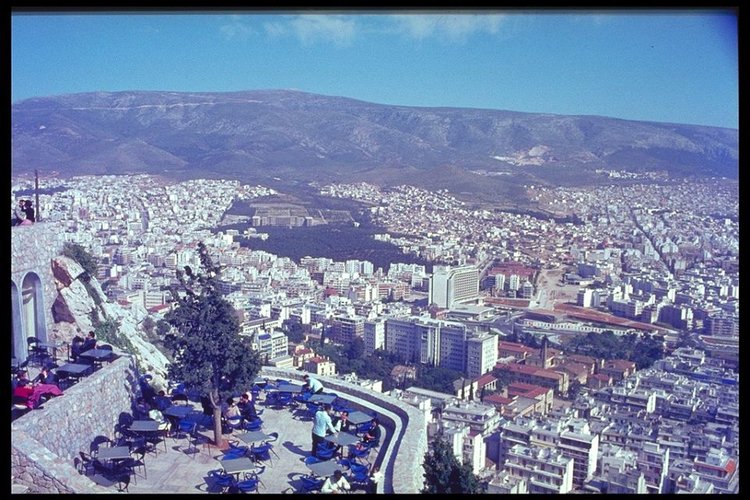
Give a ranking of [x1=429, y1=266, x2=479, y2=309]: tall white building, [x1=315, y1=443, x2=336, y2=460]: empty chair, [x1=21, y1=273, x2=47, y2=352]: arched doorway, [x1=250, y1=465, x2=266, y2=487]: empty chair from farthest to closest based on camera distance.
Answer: [x1=429, y1=266, x2=479, y2=309]: tall white building < [x1=21, y1=273, x2=47, y2=352]: arched doorway < [x1=315, y1=443, x2=336, y2=460]: empty chair < [x1=250, y1=465, x2=266, y2=487]: empty chair

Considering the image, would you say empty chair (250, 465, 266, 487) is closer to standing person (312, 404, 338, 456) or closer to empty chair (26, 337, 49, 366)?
standing person (312, 404, 338, 456)

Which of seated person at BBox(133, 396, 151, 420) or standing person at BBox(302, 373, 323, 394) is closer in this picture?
seated person at BBox(133, 396, 151, 420)

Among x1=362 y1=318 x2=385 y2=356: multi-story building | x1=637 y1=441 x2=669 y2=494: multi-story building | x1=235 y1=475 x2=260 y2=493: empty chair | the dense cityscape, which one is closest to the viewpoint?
x1=235 y1=475 x2=260 y2=493: empty chair

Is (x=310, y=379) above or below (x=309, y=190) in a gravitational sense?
below

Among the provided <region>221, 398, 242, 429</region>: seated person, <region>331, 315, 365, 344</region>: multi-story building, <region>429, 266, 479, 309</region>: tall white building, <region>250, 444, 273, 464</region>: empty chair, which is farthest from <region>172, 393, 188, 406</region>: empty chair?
<region>429, 266, 479, 309</region>: tall white building

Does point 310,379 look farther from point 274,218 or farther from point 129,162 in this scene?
point 129,162

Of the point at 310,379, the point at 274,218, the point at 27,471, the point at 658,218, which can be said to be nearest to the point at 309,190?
the point at 274,218

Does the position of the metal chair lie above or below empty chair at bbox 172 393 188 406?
below

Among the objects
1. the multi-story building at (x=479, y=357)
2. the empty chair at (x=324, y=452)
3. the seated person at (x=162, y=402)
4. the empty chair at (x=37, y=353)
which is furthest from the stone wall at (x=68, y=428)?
the multi-story building at (x=479, y=357)
